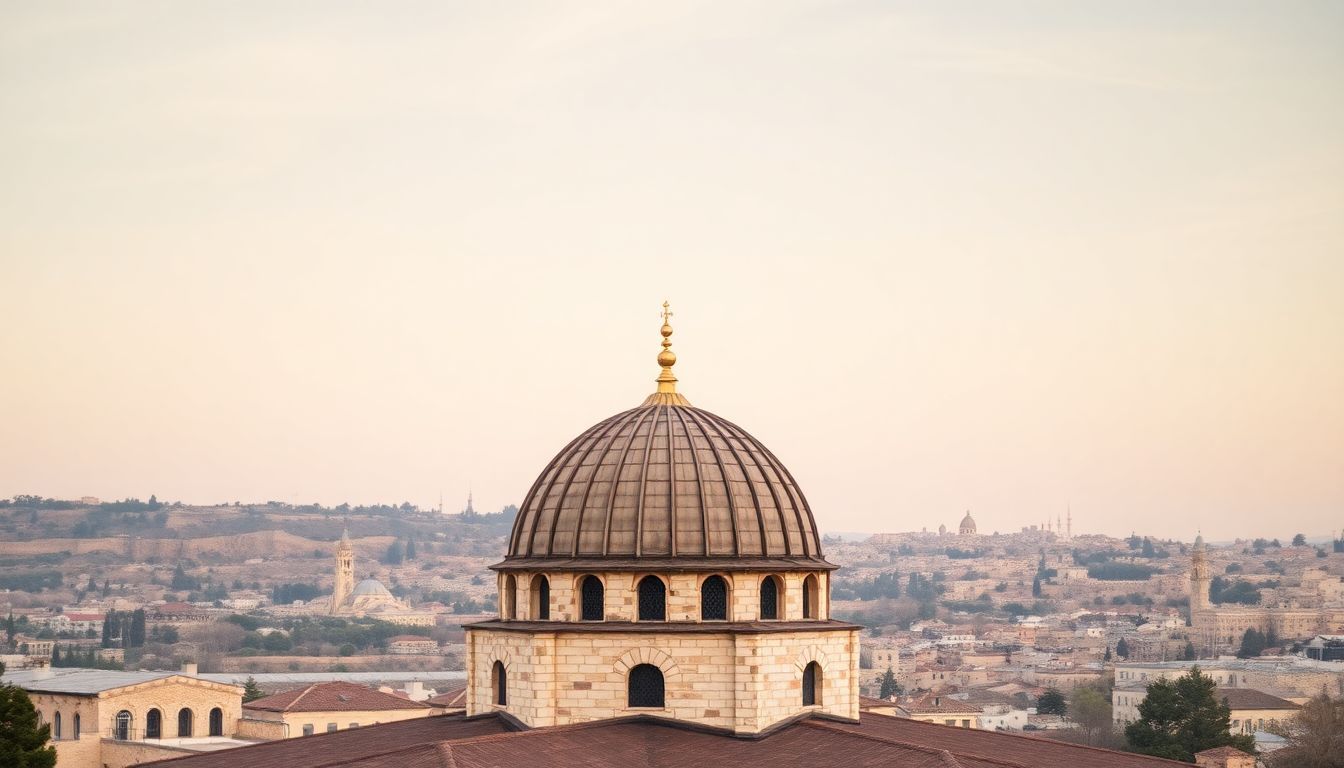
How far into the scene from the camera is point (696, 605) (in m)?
37.6

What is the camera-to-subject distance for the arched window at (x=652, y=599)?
124ft

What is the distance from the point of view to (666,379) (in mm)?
42344

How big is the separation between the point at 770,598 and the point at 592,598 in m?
3.49

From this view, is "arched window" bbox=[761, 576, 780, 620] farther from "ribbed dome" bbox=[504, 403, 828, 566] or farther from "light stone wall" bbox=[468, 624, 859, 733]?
"light stone wall" bbox=[468, 624, 859, 733]

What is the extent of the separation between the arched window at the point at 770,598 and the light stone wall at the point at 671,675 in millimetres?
783

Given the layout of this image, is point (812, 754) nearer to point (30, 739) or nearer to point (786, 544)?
point (786, 544)

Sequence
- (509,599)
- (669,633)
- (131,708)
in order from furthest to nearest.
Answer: (131,708), (509,599), (669,633)

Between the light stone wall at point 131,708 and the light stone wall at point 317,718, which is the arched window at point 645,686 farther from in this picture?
the light stone wall at point 317,718

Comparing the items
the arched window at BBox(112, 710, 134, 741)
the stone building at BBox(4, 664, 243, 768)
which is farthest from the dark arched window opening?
the arched window at BBox(112, 710, 134, 741)

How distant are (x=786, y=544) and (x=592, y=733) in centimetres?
565

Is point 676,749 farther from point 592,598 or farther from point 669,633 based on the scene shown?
point 592,598

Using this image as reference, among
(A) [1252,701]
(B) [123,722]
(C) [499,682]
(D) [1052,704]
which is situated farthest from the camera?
(D) [1052,704]

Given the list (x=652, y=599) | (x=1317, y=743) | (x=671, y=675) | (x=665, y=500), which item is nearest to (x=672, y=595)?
(x=652, y=599)

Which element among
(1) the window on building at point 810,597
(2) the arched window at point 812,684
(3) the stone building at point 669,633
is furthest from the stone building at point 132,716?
(2) the arched window at point 812,684
